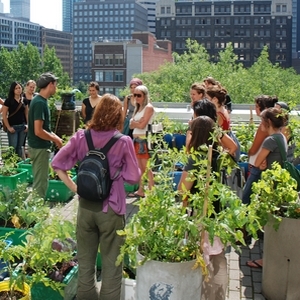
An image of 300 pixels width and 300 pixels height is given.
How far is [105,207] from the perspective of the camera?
386 cm

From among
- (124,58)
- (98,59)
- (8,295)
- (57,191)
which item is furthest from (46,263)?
(98,59)

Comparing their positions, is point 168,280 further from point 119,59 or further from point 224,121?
point 119,59

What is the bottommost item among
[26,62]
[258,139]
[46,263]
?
[46,263]

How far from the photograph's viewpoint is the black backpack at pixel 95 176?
375 cm

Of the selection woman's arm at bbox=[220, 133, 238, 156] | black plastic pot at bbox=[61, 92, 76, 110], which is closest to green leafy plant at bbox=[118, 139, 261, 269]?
woman's arm at bbox=[220, 133, 238, 156]

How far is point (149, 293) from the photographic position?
11.5 feet

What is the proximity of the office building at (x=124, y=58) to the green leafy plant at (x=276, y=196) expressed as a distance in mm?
103460

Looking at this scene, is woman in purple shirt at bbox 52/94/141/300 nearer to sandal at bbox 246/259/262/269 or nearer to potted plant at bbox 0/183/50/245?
potted plant at bbox 0/183/50/245

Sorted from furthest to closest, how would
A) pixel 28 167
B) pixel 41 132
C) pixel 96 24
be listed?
pixel 96 24, pixel 28 167, pixel 41 132

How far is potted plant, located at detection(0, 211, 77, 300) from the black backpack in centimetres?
49

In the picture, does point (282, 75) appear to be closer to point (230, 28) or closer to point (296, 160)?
point (230, 28)

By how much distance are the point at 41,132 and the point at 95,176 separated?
8.36ft

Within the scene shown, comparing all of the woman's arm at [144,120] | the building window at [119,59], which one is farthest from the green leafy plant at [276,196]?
the building window at [119,59]

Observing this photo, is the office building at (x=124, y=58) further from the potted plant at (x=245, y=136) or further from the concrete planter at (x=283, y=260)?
the concrete planter at (x=283, y=260)
